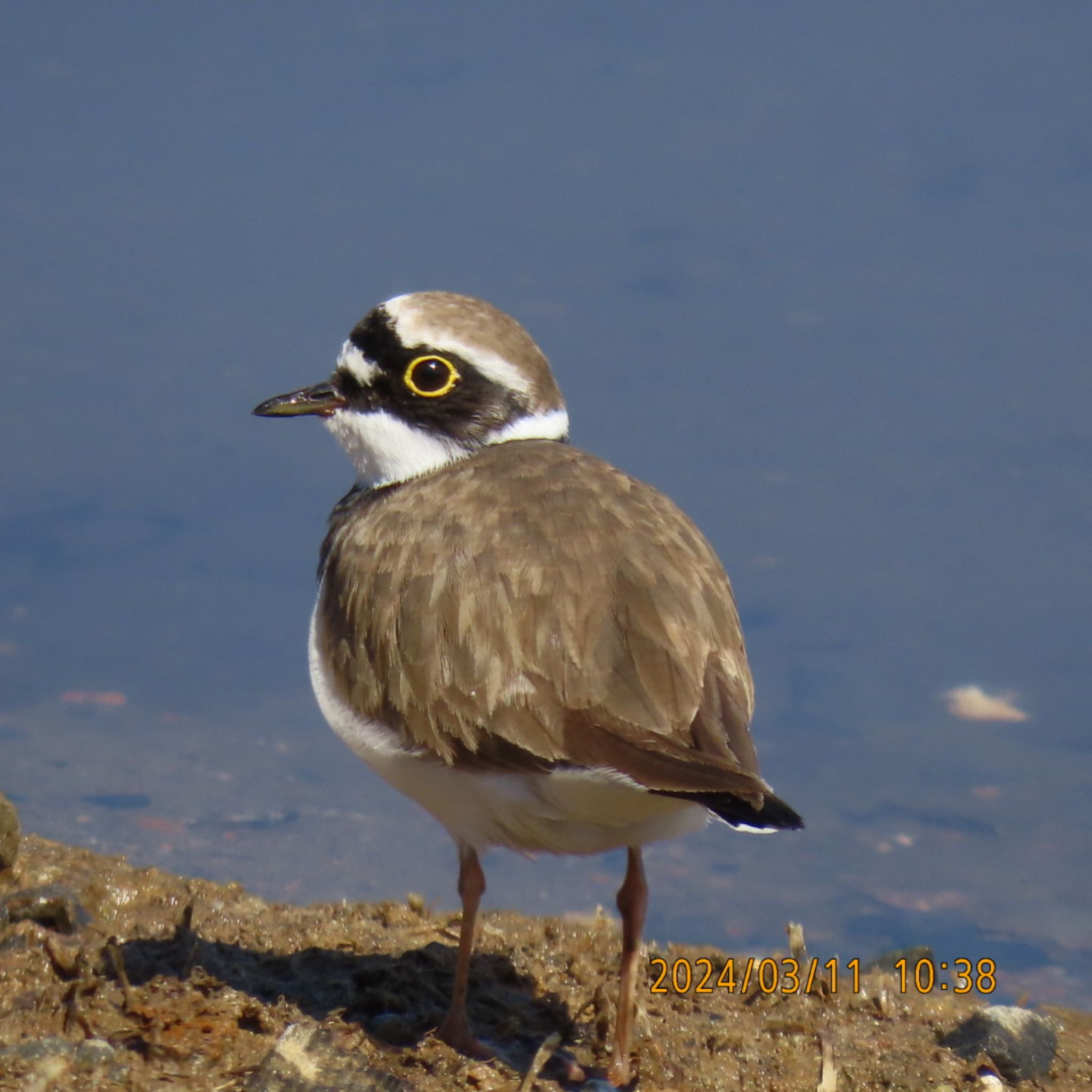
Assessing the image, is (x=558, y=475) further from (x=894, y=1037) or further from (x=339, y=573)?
(x=894, y=1037)

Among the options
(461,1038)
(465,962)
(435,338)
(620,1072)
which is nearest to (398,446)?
(435,338)

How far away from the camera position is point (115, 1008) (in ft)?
17.6

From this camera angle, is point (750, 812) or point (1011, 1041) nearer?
point (750, 812)

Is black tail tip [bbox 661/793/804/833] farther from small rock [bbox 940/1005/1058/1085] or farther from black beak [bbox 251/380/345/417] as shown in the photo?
black beak [bbox 251/380/345/417]

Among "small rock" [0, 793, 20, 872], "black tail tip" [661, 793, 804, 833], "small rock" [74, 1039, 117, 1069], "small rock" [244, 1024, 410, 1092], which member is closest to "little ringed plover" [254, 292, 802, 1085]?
"black tail tip" [661, 793, 804, 833]

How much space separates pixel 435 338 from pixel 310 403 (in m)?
0.63

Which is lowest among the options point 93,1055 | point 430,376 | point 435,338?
point 93,1055

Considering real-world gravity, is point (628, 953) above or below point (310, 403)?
below

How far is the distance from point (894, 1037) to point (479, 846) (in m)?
2.01

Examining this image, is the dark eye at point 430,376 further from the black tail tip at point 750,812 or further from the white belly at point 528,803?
the black tail tip at point 750,812

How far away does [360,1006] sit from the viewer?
5.82 metres

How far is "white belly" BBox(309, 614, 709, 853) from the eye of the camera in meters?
4.80
